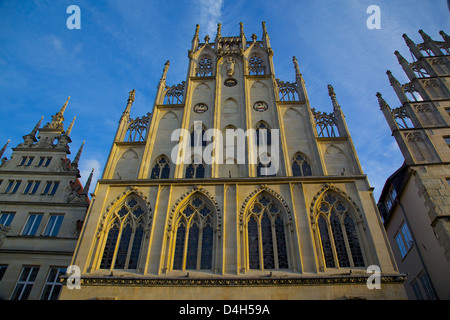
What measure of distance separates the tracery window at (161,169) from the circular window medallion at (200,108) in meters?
4.21

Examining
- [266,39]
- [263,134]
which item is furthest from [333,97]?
[266,39]

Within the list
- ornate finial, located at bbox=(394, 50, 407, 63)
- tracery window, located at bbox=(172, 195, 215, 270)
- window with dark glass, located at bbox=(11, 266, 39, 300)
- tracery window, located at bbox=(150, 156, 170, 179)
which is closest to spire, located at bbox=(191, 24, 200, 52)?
tracery window, located at bbox=(150, 156, 170, 179)

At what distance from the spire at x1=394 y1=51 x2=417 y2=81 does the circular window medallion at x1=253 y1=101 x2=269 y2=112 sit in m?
11.0

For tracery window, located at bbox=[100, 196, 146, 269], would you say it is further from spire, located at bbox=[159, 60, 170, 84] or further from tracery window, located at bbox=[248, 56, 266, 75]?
tracery window, located at bbox=[248, 56, 266, 75]

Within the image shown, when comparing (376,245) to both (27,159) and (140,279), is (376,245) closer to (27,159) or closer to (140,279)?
(140,279)

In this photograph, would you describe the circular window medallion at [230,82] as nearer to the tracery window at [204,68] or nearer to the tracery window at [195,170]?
the tracery window at [204,68]

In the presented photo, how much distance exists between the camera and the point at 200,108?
20.4 metres

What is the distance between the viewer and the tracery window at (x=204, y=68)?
2305 cm

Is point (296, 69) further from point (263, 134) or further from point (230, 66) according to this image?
point (263, 134)

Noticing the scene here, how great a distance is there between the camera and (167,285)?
41.6 ft

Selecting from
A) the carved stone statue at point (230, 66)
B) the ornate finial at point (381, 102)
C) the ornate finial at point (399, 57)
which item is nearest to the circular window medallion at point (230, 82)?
the carved stone statue at point (230, 66)

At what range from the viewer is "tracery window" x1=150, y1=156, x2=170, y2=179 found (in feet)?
55.6

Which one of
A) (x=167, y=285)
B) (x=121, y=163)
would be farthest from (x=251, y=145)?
(x=167, y=285)
